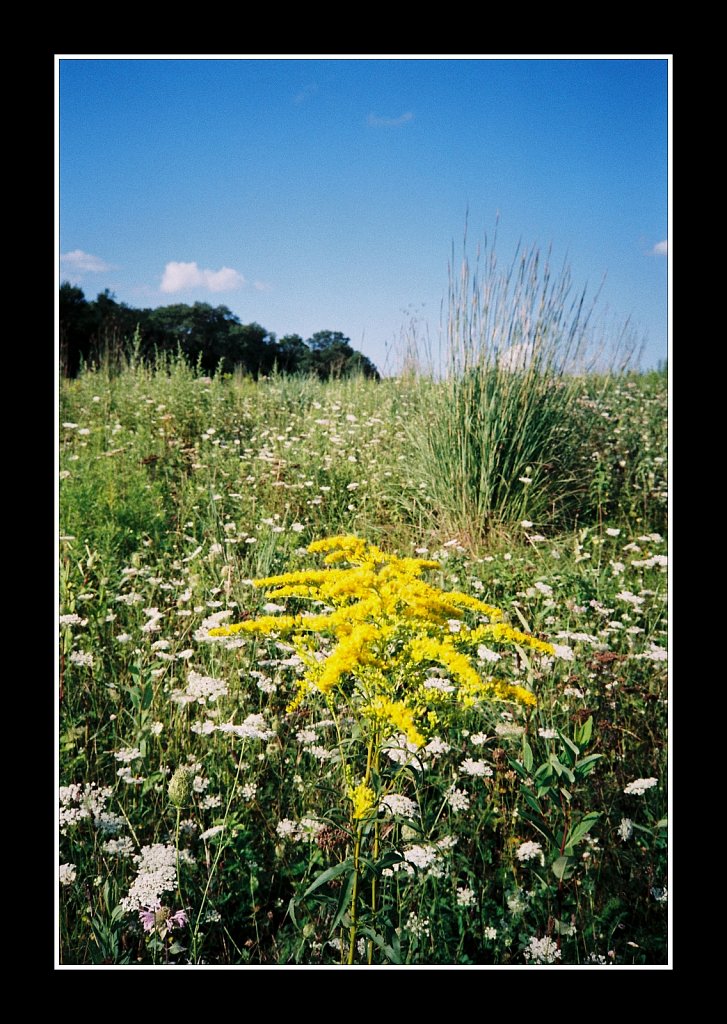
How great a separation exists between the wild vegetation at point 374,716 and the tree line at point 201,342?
1.39 metres

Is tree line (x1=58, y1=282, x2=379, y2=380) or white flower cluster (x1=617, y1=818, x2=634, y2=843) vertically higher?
tree line (x1=58, y1=282, x2=379, y2=380)

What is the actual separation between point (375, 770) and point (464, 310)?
2.87 m

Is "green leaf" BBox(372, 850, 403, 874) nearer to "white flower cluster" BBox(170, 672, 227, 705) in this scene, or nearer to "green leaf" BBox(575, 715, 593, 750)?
"green leaf" BBox(575, 715, 593, 750)

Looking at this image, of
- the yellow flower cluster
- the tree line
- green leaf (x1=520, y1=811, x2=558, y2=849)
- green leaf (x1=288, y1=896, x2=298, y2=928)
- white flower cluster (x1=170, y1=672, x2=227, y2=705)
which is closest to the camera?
the yellow flower cluster

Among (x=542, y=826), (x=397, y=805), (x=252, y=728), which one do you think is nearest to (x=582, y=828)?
(x=542, y=826)

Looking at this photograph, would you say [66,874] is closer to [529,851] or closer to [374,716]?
[374,716]

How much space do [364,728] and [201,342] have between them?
4185 millimetres

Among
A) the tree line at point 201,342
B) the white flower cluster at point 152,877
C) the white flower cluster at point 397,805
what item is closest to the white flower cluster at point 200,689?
the white flower cluster at point 152,877

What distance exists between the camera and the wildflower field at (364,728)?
4.07 feet

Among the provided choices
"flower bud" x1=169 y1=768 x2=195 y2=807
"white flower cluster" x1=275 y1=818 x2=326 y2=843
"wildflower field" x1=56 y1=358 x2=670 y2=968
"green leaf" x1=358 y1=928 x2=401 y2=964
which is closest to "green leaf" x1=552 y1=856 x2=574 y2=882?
"wildflower field" x1=56 y1=358 x2=670 y2=968

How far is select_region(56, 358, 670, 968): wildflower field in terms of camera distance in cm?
124

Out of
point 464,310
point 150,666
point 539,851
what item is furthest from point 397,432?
point 539,851

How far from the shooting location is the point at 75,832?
1506mm

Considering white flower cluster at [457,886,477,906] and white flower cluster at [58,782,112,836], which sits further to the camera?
white flower cluster at [58,782,112,836]
